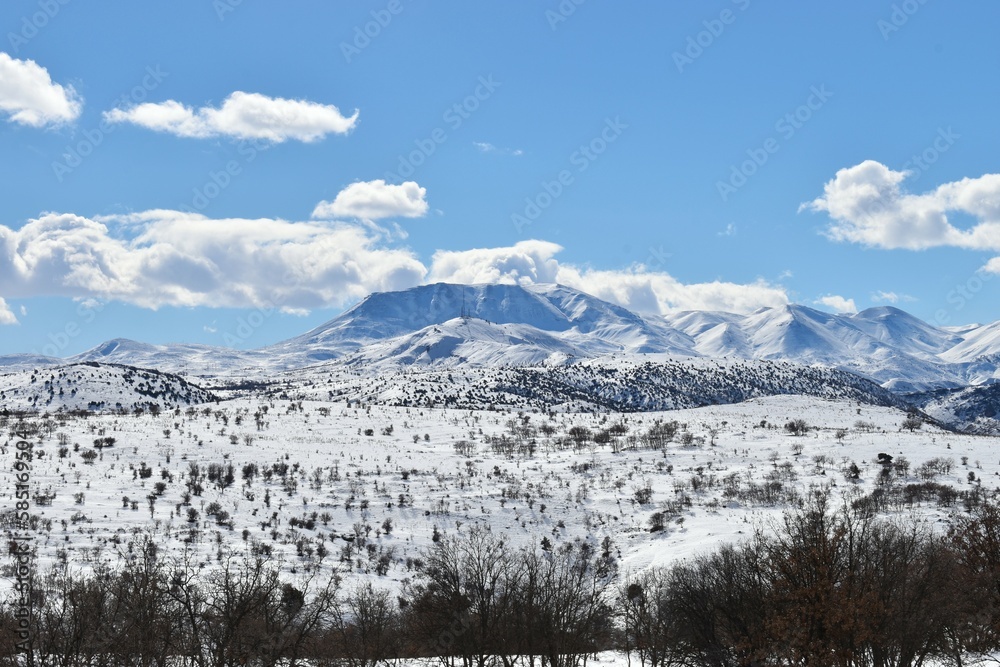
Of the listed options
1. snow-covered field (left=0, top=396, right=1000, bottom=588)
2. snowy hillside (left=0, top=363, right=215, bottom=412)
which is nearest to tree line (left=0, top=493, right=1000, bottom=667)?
snow-covered field (left=0, top=396, right=1000, bottom=588)

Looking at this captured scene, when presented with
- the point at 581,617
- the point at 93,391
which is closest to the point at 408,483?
the point at 581,617

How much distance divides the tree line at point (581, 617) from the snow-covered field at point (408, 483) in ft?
29.6

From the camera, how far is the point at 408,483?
2800 inches

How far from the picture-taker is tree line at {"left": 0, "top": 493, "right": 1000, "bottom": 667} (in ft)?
89.4

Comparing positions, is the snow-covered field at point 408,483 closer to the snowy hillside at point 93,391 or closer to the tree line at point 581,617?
the tree line at point 581,617

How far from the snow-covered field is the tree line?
29.6ft

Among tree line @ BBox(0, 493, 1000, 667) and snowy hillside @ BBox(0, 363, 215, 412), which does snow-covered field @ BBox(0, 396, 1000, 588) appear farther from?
snowy hillside @ BBox(0, 363, 215, 412)

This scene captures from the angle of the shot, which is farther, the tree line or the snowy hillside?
the snowy hillside

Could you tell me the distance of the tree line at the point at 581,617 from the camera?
89.4 ft

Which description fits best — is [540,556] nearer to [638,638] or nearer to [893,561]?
[638,638]

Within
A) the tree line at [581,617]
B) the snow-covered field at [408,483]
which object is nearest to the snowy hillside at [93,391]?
the snow-covered field at [408,483]

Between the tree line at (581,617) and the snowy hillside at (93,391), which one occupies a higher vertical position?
the snowy hillside at (93,391)

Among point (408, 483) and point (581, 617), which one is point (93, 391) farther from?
point (581, 617)

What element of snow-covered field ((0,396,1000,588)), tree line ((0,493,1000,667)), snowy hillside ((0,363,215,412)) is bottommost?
tree line ((0,493,1000,667))
